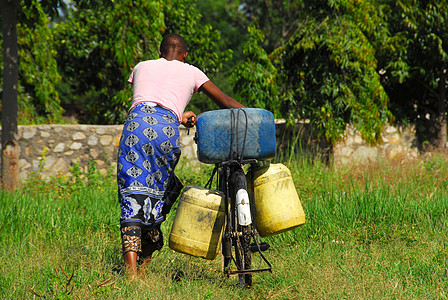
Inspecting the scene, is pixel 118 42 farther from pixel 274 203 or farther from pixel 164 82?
pixel 274 203

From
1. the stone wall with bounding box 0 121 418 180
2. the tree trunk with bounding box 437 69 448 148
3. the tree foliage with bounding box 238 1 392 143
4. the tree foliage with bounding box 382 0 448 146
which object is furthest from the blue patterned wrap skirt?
the tree trunk with bounding box 437 69 448 148

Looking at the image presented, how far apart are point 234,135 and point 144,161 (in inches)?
A: 25.0

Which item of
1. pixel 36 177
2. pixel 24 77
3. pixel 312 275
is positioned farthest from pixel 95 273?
pixel 24 77

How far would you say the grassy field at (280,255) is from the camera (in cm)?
289

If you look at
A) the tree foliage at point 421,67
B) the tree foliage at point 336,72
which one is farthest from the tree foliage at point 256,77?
the tree foliage at point 421,67

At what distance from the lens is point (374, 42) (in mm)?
9172

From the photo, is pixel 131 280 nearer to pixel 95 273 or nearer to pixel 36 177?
pixel 95 273

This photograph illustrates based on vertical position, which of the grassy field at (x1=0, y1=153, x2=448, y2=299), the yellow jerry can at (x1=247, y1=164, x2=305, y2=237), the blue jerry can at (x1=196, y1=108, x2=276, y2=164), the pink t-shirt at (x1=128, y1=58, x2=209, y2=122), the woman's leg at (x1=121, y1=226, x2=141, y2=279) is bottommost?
the grassy field at (x1=0, y1=153, x2=448, y2=299)

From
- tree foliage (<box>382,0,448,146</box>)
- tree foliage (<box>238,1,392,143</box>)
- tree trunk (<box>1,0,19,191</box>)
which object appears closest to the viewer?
tree trunk (<box>1,0,19,191</box>)

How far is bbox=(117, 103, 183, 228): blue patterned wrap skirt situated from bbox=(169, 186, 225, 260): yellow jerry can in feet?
0.79

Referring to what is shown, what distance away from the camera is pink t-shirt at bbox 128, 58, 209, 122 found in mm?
3193

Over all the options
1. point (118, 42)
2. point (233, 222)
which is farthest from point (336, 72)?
point (233, 222)

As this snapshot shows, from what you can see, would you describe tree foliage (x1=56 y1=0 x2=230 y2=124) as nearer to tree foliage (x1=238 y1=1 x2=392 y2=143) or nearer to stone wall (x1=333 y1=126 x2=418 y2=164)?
tree foliage (x1=238 y1=1 x2=392 y2=143)

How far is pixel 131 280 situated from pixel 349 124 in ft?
20.4
